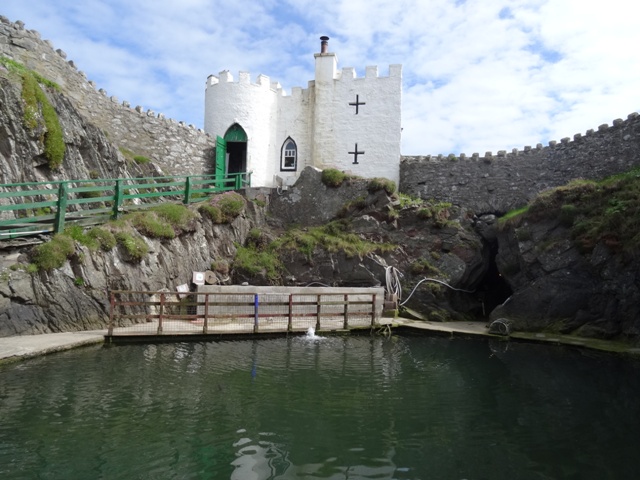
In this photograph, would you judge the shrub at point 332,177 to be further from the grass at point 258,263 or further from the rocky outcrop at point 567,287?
the rocky outcrop at point 567,287

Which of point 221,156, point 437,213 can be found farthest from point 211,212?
point 437,213

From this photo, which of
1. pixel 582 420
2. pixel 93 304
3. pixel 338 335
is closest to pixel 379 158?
pixel 338 335

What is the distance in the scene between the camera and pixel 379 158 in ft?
75.9

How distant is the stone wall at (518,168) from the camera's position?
60.8 feet

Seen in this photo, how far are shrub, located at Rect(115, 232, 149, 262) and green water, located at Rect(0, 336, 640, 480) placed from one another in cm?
→ 382

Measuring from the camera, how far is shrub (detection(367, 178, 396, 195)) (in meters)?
21.4

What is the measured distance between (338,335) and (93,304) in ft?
24.0

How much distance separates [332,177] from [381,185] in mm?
2331

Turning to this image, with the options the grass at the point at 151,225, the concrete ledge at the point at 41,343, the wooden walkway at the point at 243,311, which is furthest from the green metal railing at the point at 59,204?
the concrete ledge at the point at 41,343

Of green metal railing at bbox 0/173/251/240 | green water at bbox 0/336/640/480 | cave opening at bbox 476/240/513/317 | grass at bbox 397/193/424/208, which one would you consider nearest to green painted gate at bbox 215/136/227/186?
green metal railing at bbox 0/173/251/240

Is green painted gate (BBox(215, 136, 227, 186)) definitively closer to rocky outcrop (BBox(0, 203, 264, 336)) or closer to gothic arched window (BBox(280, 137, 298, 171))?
gothic arched window (BBox(280, 137, 298, 171))

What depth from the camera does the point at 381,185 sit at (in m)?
21.4

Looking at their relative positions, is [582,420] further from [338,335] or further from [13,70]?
[13,70]

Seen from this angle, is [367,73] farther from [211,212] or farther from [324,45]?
[211,212]
